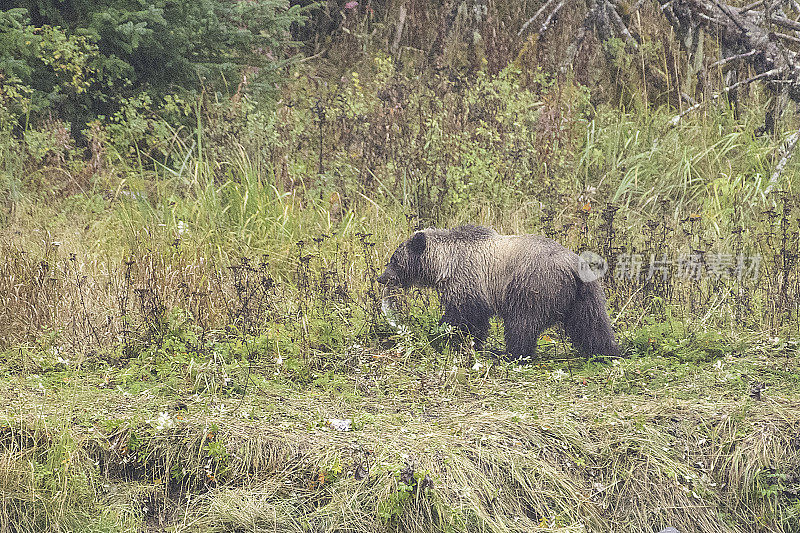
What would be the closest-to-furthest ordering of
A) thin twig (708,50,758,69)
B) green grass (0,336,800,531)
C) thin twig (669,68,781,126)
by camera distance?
1. green grass (0,336,800,531)
2. thin twig (669,68,781,126)
3. thin twig (708,50,758,69)

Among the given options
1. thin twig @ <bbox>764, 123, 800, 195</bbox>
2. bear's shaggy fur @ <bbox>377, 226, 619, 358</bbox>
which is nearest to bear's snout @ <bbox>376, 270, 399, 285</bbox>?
bear's shaggy fur @ <bbox>377, 226, 619, 358</bbox>

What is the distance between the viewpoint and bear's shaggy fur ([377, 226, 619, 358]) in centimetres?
521

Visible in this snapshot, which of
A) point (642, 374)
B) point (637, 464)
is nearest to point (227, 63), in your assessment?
point (642, 374)

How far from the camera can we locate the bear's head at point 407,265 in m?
5.61

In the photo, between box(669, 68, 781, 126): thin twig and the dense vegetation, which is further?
box(669, 68, 781, 126): thin twig

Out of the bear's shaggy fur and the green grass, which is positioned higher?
the bear's shaggy fur

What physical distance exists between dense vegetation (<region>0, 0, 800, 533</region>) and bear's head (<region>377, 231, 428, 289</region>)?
273 millimetres

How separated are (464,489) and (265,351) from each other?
6.15ft

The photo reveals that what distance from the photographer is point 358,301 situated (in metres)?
6.35

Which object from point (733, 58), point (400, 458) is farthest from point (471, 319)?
point (733, 58)

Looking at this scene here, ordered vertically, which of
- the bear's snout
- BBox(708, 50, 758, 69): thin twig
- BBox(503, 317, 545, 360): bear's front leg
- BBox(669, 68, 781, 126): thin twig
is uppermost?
BBox(708, 50, 758, 69): thin twig

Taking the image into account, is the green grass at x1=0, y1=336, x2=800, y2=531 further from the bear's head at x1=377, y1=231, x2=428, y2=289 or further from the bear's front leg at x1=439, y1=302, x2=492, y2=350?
the bear's head at x1=377, y1=231, x2=428, y2=289

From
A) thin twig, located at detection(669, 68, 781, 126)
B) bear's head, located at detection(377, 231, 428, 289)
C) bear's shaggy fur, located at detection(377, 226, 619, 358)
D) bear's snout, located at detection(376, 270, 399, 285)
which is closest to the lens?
bear's shaggy fur, located at detection(377, 226, 619, 358)

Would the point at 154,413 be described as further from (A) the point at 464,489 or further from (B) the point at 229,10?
(B) the point at 229,10
